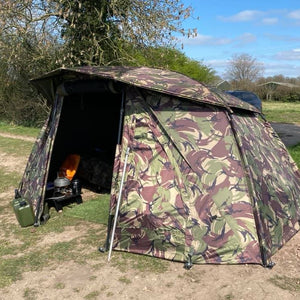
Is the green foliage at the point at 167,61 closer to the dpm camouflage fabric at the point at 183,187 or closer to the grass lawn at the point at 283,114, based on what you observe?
the grass lawn at the point at 283,114

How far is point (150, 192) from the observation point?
4586 mm

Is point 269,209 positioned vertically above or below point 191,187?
below

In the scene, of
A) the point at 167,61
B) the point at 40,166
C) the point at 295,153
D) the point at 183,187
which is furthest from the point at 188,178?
the point at 167,61

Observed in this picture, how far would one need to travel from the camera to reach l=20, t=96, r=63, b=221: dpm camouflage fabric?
5.59 m

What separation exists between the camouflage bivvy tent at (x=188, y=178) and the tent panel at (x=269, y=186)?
0.02 meters

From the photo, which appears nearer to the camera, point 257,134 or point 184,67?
point 257,134

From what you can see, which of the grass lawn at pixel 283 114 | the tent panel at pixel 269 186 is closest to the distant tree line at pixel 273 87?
the grass lawn at pixel 283 114

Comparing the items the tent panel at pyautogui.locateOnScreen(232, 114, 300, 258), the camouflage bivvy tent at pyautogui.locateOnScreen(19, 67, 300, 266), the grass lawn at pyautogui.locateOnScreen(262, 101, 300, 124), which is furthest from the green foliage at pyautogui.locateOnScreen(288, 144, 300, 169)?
the grass lawn at pyautogui.locateOnScreen(262, 101, 300, 124)

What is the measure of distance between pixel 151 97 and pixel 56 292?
2660mm

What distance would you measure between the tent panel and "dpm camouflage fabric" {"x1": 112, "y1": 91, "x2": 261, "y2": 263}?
0.64 ft

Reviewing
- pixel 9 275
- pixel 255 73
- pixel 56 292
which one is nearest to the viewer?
pixel 56 292

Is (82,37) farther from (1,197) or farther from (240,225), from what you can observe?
(240,225)

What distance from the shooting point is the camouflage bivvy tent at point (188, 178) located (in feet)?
14.1

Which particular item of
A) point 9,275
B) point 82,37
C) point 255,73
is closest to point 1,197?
point 9,275
